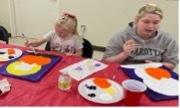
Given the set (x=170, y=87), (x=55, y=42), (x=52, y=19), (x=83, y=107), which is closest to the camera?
(x=83, y=107)

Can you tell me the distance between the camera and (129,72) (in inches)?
51.4

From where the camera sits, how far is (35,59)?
142cm

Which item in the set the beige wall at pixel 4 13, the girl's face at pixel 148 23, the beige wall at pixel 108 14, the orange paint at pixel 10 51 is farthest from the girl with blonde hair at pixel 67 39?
the beige wall at pixel 4 13

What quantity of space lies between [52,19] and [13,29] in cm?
87

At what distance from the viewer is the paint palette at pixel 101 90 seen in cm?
104

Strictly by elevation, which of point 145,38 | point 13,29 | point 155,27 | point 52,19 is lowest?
point 13,29

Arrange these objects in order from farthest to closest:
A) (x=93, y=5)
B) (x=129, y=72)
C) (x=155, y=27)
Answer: (x=93, y=5) → (x=155, y=27) → (x=129, y=72)

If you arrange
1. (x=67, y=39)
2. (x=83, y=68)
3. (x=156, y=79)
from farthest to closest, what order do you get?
1. (x=67, y=39)
2. (x=83, y=68)
3. (x=156, y=79)

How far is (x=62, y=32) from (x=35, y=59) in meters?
0.42

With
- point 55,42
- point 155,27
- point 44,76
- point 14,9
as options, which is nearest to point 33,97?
point 44,76

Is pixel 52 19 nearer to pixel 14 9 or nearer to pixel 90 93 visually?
pixel 14 9

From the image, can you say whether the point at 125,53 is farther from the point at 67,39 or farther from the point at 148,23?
the point at 67,39

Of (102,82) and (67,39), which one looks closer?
(102,82)

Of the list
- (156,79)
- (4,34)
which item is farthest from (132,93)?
(4,34)
